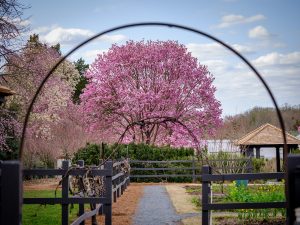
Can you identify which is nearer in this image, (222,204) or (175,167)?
(222,204)

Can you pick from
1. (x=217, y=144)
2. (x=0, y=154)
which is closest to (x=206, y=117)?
(x=217, y=144)

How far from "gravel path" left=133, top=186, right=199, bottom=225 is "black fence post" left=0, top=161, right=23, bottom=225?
285 inches

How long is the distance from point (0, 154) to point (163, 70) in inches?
450

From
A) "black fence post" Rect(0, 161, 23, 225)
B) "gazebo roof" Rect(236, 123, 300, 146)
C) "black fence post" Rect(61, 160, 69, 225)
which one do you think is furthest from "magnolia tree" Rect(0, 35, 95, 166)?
"black fence post" Rect(0, 161, 23, 225)

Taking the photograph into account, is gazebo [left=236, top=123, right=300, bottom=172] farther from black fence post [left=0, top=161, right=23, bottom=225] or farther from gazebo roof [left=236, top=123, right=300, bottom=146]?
black fence post [left=0, top=161, right=23, bottom=225]

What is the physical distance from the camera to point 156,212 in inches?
504

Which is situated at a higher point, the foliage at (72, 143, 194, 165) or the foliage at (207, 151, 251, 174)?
the foliage at (72, 143, 194, 165)

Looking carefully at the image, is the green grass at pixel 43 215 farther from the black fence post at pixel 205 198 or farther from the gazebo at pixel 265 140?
the gazebo at pixel 265 140

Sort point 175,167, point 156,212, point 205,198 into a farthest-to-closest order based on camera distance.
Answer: point 175,167, point 156,212, point 205,198

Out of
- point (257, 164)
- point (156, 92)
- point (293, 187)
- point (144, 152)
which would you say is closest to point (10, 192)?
point (293, 187)

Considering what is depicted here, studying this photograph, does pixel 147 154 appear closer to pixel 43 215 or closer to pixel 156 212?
pixel 156 212

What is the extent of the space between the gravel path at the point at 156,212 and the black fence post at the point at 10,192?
724 cm

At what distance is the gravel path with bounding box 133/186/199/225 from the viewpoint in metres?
11.2

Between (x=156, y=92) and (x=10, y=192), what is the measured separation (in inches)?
1009
